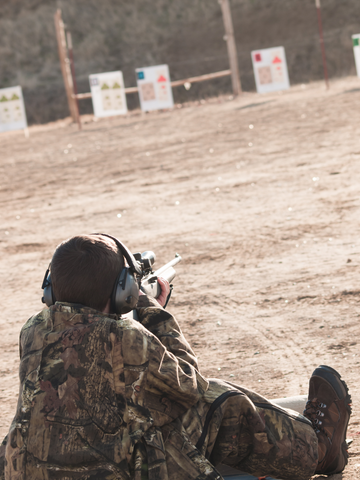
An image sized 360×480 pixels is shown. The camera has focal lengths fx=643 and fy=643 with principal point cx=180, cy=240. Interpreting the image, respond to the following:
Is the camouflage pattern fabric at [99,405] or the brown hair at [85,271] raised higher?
the brown hair at [85,271]

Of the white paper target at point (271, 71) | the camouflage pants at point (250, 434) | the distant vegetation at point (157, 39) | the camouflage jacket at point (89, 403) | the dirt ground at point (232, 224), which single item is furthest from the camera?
the distant vegetation at point (157, 39)

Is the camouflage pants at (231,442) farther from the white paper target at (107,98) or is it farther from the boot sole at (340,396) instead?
the white paper target at (107,98)

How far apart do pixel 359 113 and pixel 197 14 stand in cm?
1977

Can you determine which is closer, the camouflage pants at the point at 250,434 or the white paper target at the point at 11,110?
the camouflage pants at the point at 250,434

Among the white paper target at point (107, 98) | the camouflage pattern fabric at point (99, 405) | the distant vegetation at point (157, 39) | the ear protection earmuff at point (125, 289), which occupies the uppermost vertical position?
the distant vegetation at point (157, 39)

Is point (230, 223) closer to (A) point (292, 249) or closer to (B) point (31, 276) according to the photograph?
(A) point (292, 249)

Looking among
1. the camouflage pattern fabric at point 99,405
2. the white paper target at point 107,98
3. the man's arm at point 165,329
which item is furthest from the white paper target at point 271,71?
the camouflage pattern fabric at point 99,405

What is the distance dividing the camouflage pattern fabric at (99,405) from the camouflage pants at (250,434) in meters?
0.06

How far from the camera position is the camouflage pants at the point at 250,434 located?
197 centimetres

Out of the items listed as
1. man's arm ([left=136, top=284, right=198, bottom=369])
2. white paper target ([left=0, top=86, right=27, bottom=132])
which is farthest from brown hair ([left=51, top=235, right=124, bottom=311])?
white paper target ([left=0, top=86, right=27, bottom=132])

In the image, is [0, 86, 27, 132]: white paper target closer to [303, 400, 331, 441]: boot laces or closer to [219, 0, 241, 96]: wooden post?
[219, 0, 241, 96]: wooden post

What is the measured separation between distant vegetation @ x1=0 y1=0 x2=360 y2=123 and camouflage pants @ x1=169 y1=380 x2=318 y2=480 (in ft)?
67.4

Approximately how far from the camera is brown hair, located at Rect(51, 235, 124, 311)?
182 centimetres

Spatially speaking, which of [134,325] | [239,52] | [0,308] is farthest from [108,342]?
[239,52]
